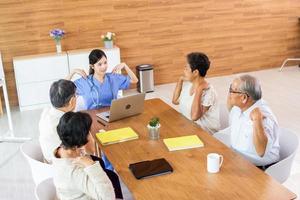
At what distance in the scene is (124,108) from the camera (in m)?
3.19

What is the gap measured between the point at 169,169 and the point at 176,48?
4.60m

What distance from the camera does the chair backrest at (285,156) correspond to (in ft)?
8.39

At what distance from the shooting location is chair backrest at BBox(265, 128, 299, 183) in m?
2.56

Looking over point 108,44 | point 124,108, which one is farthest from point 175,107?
point 124,108

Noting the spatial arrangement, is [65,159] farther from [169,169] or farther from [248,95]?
[248,95]

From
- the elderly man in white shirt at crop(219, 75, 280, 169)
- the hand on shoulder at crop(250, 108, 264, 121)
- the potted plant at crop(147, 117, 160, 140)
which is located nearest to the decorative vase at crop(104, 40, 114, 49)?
the potted plant at crop(147, 117, 160, 140)

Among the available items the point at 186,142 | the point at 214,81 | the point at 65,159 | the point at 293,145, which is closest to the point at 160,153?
the point at 186,142

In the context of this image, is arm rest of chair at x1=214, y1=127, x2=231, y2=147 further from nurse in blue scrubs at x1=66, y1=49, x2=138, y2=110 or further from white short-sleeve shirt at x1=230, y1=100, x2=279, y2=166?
nurse in blue scrubs at x1=66, y1=49, x2=138, y2=110

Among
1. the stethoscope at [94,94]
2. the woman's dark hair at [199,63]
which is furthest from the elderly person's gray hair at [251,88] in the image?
the stethoscope at [94,94]

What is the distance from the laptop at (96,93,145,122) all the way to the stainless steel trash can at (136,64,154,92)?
3024 millimetres

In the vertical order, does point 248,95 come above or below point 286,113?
above

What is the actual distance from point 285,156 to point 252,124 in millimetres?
390

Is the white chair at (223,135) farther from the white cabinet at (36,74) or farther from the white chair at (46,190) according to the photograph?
the white cabinet at (36,74)

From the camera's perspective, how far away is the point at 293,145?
2697 millimetres
